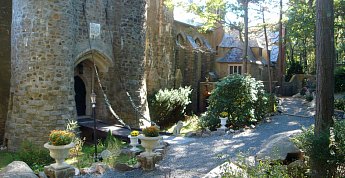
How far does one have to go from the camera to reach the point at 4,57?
17.0 metres

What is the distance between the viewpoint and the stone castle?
47.3ft

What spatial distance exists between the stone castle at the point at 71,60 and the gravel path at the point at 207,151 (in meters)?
5.82

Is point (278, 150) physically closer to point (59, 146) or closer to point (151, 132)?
point (151, 132)

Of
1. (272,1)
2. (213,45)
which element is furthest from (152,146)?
(213,45)

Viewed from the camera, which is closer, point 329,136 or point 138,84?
point 329,136

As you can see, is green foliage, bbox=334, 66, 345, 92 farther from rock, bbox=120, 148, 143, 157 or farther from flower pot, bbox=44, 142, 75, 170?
flower pot, bbox=44, 142, 75, 170

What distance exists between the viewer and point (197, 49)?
2962 cm

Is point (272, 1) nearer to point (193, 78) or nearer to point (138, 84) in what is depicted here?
point (193, 78)

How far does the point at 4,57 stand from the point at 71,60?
4.15 meters

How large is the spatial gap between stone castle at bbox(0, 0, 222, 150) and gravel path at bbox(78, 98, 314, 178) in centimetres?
582

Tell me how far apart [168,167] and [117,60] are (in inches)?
399

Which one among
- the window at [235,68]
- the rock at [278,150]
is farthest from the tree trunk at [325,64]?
the window at [235,68]

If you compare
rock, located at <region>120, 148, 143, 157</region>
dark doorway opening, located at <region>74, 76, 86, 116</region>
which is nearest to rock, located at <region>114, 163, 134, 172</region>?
rock, located at <region>120, 148, 143, 157</region>

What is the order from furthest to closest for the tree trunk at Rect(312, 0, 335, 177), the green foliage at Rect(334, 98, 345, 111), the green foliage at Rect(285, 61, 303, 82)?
the green foliage at Rect(285, 61, 303, 82), the green foliage at Rect(334, 98, 345, 111), the tree trunk at Rect(312, 0, 335, 177)
